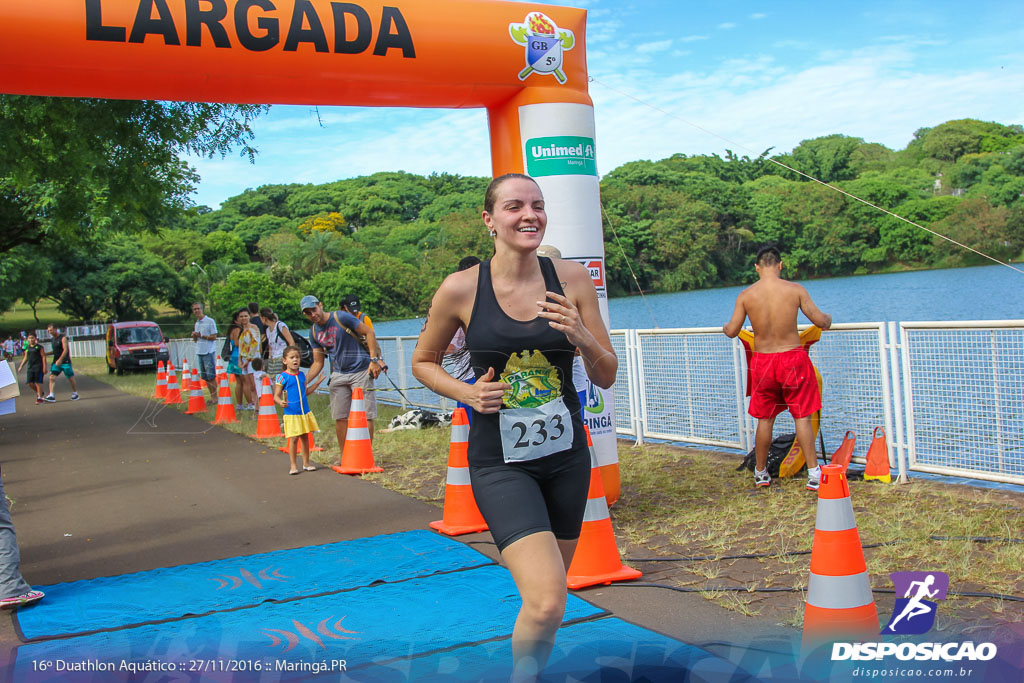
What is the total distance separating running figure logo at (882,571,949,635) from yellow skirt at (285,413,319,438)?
6.36 m

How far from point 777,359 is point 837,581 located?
4.00 m

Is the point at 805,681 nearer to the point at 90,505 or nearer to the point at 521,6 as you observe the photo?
the point at 521,6

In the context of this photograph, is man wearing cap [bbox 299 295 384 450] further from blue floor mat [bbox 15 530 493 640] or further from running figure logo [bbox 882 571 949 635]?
running figure logo [bbox 882 571 949 635]

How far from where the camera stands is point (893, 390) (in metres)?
7.27

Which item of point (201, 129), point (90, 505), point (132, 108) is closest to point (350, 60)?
point (90, 505)

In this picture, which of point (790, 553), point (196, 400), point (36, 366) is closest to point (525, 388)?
point (790, 553)

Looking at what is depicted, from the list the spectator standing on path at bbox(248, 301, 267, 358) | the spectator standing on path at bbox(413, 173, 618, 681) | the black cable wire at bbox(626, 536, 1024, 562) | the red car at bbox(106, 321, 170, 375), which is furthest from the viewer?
the red car at bbox(106, 321, 170, 375)

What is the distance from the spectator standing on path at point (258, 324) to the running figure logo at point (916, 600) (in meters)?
11.6

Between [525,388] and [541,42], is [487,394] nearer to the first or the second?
[525,388]

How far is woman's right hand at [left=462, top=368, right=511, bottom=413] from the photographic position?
2.83 meters

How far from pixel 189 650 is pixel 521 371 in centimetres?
249

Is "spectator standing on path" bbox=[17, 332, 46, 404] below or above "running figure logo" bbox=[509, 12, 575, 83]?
below

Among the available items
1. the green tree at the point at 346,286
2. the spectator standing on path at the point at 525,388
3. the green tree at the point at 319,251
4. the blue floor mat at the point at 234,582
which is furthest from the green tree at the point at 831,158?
the spectator standing on path at the point at 525,388

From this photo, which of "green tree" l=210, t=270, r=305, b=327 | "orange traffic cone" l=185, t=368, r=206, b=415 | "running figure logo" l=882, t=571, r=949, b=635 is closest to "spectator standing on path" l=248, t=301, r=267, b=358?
"orange traffic cone" l=185, t=368, r=206, b=415
